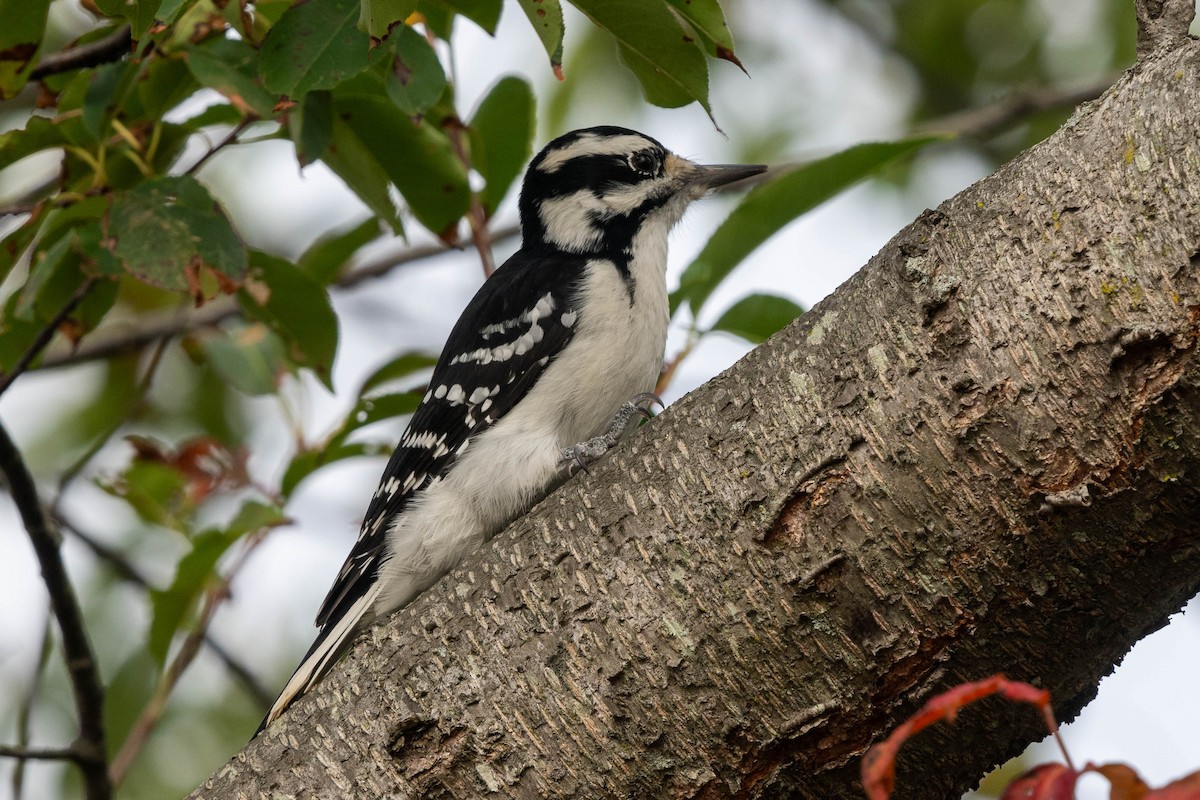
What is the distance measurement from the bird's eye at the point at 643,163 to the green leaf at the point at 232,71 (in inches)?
74.1

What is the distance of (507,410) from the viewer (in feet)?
12.4

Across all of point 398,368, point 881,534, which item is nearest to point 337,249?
point 398,368

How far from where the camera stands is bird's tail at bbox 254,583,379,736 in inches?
122

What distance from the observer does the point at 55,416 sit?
649 centimetres

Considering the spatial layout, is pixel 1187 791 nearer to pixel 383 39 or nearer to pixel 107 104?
pixel 383 39

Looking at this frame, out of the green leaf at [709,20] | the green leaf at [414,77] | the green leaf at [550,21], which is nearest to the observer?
the green leaf at [550,21]

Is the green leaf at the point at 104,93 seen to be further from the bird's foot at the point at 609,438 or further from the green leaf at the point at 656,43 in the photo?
the bird's foot at the point at 609,438

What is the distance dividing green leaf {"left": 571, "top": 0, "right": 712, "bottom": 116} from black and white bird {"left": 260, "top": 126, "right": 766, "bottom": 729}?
1.10 metres

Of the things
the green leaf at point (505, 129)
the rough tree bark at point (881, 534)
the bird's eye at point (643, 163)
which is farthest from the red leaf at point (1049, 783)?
the bird's eye at point (643, 163)

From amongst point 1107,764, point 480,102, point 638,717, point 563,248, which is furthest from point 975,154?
point 1107,764

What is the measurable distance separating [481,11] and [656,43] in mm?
586

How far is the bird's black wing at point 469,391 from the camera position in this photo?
3654 millimetres

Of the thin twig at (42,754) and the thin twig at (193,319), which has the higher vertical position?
the thin twig at (193,319)

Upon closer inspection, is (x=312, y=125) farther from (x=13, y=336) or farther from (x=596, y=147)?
(x=596, y=147)
